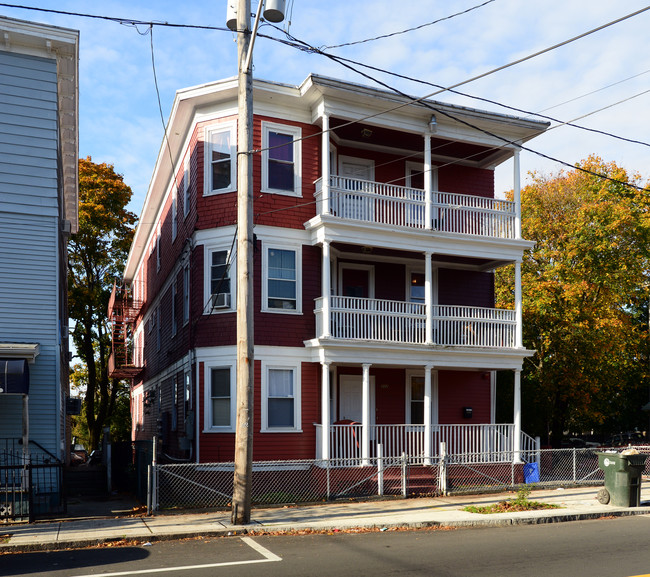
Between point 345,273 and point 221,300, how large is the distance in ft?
12.9

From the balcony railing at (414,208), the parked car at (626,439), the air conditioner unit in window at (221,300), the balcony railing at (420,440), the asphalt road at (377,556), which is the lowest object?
the parked car at (626,439)

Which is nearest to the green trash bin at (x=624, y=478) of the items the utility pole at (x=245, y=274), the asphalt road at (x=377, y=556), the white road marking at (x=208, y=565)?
the asphalt road at (x=377, y=556)

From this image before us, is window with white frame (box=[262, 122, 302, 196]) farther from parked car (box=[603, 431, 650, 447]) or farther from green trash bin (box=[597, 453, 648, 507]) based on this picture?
parked car (box=[603, 431, 650, 447])

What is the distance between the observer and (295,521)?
12.7m

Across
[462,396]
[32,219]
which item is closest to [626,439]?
[462,396]

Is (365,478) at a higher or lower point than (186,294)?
lower

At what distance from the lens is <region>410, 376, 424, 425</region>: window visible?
2011 cm

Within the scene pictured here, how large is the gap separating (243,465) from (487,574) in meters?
5.04

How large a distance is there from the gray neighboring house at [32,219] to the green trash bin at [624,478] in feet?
38.4

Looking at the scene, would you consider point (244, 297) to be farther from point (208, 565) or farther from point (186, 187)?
point (186, 187)

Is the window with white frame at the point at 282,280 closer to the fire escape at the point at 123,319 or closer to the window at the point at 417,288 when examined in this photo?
the window at the point at 417,288

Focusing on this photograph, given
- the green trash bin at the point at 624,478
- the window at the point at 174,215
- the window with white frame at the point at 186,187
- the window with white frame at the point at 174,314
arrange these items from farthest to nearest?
the window at the point at 174,215 < the window with white frame at the point at 174,314 < the window with white frame at the point at 186,187 < the green trash bin at the point at 624,478

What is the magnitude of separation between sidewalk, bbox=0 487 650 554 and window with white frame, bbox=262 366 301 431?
3.04 metres

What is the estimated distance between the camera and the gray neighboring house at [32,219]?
15.2m
